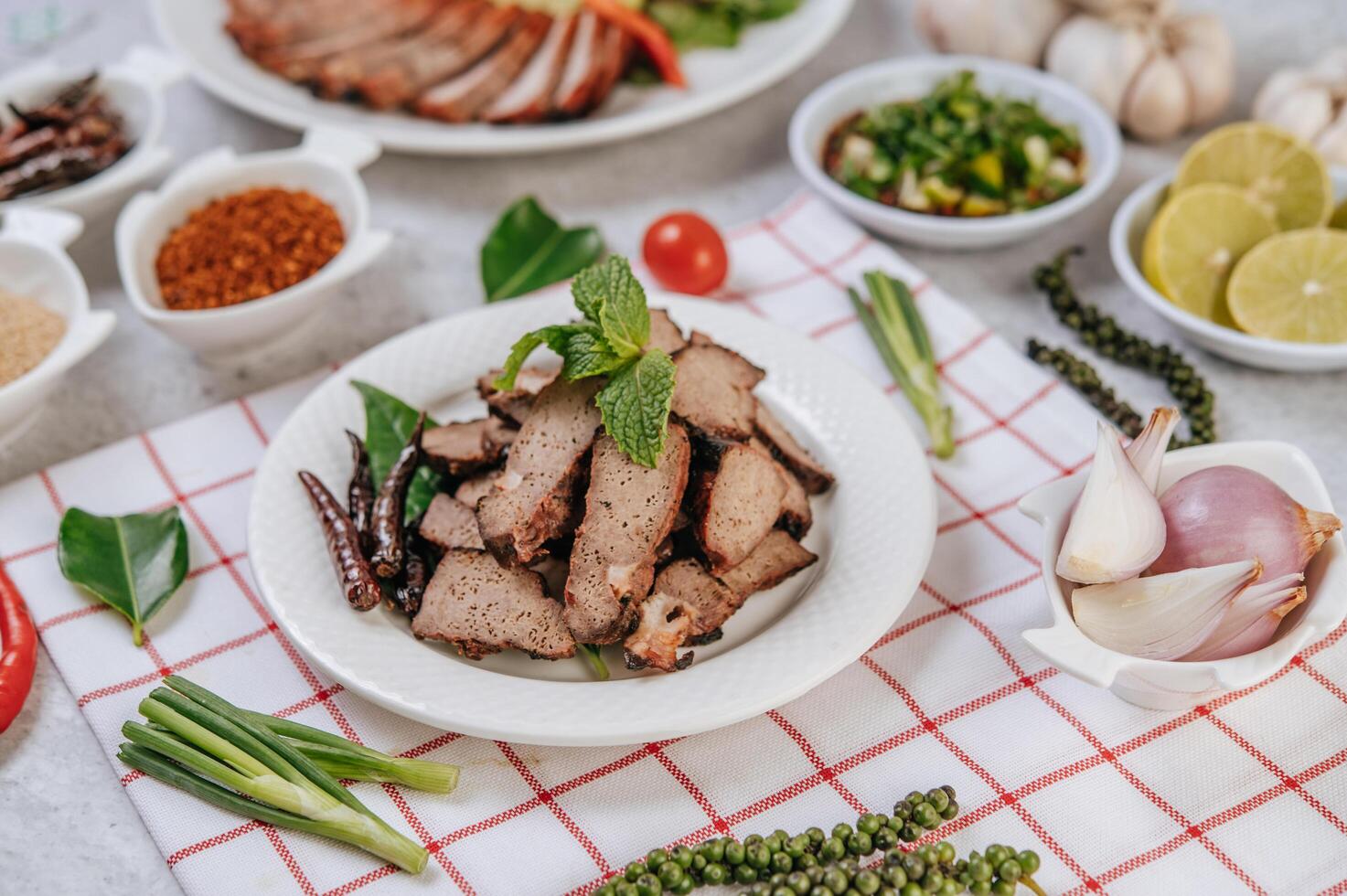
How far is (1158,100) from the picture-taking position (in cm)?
402

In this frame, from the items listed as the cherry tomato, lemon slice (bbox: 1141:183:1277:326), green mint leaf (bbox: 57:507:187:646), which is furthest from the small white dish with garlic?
green mint leaf (bbox: 57:507:187:646)

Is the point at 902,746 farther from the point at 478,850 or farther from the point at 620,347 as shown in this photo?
the point at 620,347

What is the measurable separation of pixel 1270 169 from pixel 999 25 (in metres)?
1.24

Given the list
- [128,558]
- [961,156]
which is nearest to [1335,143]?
[961,156]

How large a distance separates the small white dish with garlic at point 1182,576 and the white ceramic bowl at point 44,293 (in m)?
2.38

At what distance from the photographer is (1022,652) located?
8.26 ft

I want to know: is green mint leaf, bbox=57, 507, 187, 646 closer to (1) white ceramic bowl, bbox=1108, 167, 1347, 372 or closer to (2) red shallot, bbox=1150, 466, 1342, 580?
(2) red shallot, bbox=1150, 466, 1342, 580

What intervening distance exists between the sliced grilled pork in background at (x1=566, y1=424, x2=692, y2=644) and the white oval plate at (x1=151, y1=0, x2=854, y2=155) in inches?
70.3

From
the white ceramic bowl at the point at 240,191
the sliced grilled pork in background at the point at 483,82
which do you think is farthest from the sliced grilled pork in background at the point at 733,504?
the sliced grilled pork in background at the point at 483,82

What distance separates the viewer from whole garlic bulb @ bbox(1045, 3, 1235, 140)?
4012mm

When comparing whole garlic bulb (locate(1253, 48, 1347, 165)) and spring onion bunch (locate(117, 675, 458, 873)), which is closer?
spring onion bunch (locate(117, 675, 458, 873))

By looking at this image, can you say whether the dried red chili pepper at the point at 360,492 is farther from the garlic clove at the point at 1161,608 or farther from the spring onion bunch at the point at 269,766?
the garlic clove at the point at 1161,608

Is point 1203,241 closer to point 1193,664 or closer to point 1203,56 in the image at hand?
point 1203,56

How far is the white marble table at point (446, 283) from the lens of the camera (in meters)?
2.32
